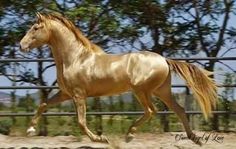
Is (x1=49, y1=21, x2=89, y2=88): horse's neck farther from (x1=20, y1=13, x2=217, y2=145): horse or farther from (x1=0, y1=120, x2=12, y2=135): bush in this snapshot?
(x1=0, y1=120, x2=12, y2=135): bush

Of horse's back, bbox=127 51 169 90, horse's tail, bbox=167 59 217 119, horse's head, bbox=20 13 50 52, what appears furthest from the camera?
horse's tail, bbox=167 59 217 119

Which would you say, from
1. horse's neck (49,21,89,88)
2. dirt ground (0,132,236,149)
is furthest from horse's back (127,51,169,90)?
dirt ground (0,132,236,149)

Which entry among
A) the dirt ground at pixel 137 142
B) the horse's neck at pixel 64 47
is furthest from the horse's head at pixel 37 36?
the dirt ground at pixel 137 142

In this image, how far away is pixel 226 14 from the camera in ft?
34.3

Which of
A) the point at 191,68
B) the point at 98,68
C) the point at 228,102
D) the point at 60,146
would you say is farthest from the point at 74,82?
the point at 228,102

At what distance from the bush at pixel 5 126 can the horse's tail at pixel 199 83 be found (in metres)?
3.15

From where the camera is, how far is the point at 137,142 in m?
7.67

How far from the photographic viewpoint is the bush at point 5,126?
28.7ft

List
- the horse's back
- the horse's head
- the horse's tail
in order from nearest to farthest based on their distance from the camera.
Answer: the horse's back, the horse's head, the horse's tail

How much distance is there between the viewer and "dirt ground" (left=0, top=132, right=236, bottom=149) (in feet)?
23.3

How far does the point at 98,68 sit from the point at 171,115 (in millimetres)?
2550

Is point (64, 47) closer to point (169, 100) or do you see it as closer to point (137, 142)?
point (169, 100)

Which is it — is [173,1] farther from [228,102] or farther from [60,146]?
[60,146]

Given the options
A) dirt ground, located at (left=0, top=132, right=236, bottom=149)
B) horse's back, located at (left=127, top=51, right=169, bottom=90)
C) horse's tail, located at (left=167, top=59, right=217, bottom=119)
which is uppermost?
horse's back, located at (left=127, top=51, right=169, bottom=90)
